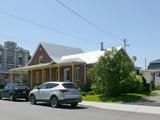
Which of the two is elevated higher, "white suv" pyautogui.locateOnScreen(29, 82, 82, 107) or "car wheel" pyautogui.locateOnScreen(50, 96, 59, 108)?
"white suv" pyautogui.locateOnScreen(29, 82, 82, 107)

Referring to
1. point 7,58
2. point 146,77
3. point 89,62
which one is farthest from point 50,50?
point 7,58

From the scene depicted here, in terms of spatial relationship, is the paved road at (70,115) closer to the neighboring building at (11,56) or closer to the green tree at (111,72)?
the green tree at (111,72)

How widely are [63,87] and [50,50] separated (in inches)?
1009

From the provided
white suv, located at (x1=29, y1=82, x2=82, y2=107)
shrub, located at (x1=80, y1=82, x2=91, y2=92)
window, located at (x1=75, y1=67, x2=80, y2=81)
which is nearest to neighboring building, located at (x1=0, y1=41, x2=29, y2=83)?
window, located at (x1=75, y1=67, x2=80, y2=81)

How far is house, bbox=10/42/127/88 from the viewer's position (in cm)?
4025

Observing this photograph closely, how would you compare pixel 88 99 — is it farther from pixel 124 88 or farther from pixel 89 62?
pixel 89 62

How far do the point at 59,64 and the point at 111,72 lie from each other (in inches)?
460

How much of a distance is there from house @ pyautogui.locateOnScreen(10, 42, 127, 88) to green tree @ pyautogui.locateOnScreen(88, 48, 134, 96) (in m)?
5.48

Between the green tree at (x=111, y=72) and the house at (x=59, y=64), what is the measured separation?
18.0ft

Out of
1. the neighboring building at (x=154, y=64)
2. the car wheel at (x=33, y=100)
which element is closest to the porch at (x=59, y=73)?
the car wheel at (x=33, y=100)

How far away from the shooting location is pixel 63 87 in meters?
23.2

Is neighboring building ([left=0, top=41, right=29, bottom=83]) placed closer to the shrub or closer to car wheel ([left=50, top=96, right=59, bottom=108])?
the shrub

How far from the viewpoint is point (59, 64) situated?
134 feet

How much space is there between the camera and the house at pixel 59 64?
4025cm
